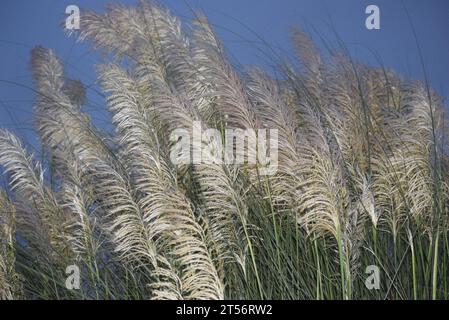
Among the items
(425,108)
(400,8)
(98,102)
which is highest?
(400,8)

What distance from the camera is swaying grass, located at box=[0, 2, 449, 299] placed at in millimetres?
3619

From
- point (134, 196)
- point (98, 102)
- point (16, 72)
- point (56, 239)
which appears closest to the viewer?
point (134, 196)

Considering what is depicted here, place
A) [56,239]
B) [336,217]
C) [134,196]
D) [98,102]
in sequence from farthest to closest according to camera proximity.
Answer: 1. [98,102]
2. [56,239]
3. [134,196]
4. [336,217]

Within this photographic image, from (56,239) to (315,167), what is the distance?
4.80ft

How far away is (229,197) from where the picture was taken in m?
3.70

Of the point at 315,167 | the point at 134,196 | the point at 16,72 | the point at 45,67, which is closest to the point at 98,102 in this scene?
the point at 45,67

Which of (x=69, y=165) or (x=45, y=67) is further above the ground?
(x=45, y=67)

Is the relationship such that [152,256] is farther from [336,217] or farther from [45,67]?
[45,67]

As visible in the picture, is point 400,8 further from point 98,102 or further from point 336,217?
point 336,217

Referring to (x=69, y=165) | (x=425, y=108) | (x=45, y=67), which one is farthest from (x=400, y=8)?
(x=69, y=165)

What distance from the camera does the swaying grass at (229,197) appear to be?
3619mm

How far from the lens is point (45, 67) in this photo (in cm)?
517

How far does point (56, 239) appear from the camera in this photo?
413cm

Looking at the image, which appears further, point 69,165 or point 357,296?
point 69,165
